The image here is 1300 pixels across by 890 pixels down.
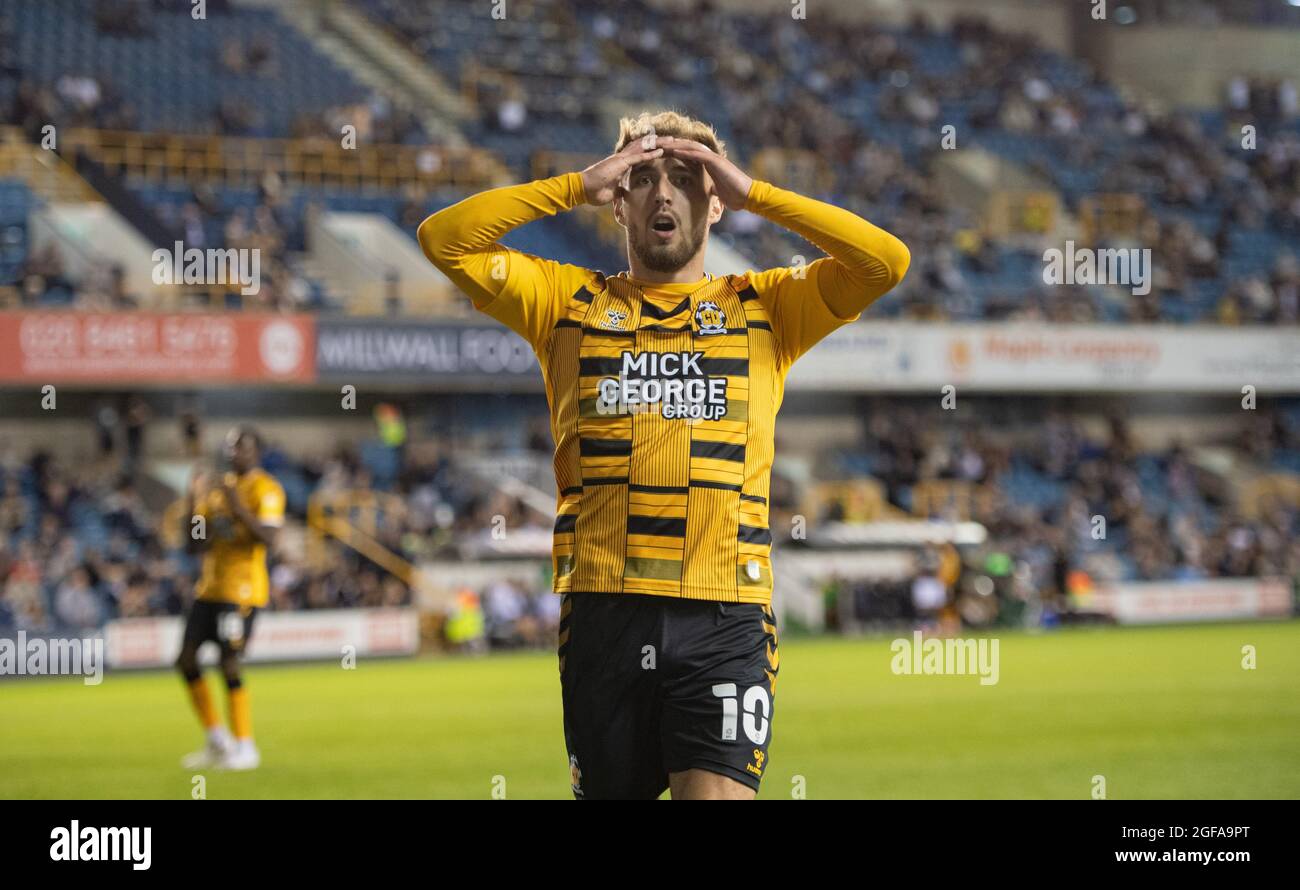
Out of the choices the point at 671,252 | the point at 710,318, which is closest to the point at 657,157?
the point at 671,252

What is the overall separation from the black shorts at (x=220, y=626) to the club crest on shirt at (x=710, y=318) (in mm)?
8036

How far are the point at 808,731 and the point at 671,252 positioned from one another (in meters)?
9.93

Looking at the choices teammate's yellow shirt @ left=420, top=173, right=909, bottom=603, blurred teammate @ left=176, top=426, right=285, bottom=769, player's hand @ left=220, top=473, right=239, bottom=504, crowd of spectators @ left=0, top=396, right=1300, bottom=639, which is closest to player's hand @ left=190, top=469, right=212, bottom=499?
blurred teammate @ left=176, top=426, right=285, bottom=769

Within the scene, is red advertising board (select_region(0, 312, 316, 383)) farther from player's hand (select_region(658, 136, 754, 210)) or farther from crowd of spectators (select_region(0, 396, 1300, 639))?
player's hand (select_region(658, 136, 754, 210))

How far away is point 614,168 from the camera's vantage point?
15.8ft

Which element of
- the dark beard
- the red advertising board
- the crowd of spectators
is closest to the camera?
the dark beard

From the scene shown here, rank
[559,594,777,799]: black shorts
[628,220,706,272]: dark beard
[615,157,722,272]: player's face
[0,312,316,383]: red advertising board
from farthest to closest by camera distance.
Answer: [0,312,316,383]: red advertising board → [628,220,706,272]: dark beard → [615,157,722,272]: player's face → [559,594,777,799]: black shorts

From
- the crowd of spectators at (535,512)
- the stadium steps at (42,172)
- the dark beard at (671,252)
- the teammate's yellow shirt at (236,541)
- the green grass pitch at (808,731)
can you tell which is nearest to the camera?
the dark beard at (671,252)

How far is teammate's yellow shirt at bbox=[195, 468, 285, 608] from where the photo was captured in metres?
12.2

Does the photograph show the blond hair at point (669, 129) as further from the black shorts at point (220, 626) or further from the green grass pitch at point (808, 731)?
the black shorts at point (220, 626)

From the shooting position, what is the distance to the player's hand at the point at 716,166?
15.9 feet

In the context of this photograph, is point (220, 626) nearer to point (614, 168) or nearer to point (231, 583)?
point (231, 583)

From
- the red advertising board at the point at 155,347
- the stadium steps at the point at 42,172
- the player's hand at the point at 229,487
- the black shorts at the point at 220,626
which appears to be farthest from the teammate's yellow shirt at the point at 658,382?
the stadium steps at the point at 42,172
